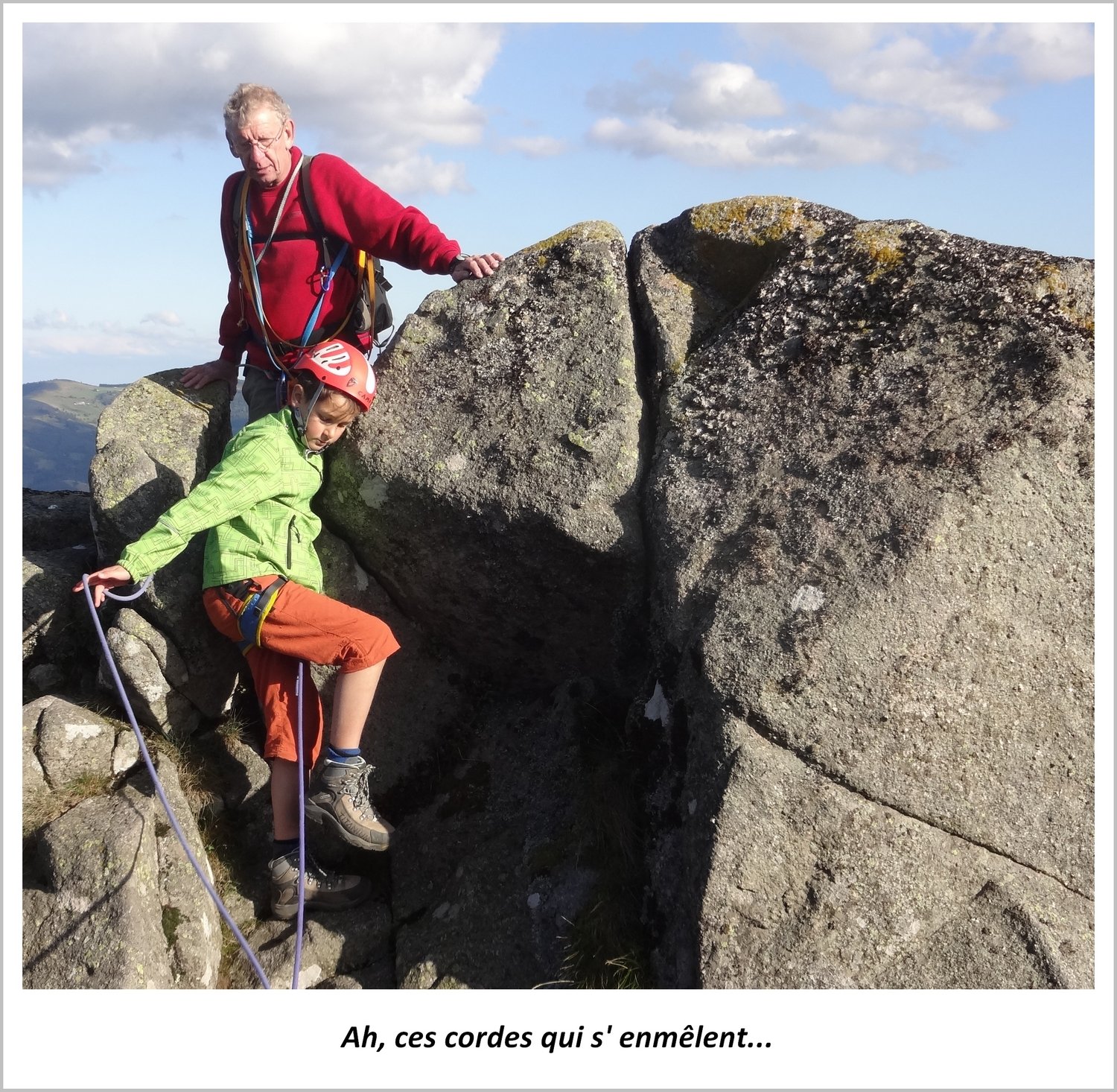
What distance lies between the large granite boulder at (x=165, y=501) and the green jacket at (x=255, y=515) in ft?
1.83

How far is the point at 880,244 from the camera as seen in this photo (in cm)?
743

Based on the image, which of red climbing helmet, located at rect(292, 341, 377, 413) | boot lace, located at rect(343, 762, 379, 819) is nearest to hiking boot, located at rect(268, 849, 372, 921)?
boot lace, located at rect(343, 762, 379, 819)

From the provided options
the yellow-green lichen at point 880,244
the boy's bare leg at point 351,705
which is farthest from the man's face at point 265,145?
the yellow-green lichen at point 880,244

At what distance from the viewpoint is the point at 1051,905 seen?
19.2 ft

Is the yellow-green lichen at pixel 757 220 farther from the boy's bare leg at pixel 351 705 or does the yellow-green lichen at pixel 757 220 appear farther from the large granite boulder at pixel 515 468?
the boy's bare leg at pixel 351 705

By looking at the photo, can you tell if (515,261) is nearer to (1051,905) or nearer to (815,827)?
(815,827)

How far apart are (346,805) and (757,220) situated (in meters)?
5.92

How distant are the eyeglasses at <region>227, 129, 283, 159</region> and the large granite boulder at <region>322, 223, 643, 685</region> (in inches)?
70.7

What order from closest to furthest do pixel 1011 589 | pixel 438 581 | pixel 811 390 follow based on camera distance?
pixel 1011 589
pixel 811 390
pixel 438 581

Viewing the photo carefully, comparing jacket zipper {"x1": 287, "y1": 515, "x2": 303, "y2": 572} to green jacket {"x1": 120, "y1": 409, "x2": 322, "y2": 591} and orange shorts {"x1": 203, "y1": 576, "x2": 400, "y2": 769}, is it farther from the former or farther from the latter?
orange shorts {"x1": 203, "y1": 576, "x2": 400, "y2": 769}

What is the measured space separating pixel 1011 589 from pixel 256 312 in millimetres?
6401

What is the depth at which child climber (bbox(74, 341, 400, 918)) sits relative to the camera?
7.13 meters

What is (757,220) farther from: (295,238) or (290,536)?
→ (290,536)

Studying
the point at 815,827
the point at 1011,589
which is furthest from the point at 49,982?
the point at 1011,589
